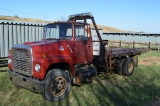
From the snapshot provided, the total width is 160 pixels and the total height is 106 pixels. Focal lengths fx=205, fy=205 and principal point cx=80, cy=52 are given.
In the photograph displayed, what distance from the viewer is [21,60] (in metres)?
6.34

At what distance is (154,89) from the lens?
804 cm

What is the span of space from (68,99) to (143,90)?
3.09 metres

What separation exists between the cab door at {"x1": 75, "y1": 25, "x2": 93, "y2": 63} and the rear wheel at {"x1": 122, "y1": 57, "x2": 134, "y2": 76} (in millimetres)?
2766

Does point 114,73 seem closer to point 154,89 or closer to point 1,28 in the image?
point 154,89

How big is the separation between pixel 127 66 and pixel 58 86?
474cm

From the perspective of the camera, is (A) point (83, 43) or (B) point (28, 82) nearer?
(B) point (28, 82)

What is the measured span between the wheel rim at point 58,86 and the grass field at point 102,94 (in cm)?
30

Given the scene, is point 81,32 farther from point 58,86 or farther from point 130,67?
point 130,67

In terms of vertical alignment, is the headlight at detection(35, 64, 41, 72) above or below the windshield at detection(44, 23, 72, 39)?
below

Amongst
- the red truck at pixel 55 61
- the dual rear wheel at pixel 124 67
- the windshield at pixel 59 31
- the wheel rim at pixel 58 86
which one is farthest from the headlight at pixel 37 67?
the dual rear wheel at pixel 124 67

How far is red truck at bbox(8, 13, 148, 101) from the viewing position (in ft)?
19.7

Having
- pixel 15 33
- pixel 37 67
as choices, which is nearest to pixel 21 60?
pixel 37 67

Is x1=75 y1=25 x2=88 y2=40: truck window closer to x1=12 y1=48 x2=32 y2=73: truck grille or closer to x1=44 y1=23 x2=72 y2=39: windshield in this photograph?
x1=44 y1=23 x2=72 y2=39: windshield

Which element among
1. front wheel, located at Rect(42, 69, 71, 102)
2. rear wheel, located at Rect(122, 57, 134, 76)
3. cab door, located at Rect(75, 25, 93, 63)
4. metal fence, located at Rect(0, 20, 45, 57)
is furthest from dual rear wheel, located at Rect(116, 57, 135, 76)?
metal fence, located at Rect(0, 20, 45, 57)
